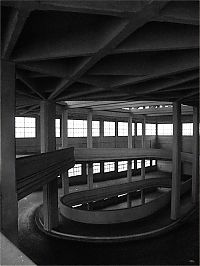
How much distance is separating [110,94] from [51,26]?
31.0ft

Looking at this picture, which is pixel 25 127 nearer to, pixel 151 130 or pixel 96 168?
pixel 96 168

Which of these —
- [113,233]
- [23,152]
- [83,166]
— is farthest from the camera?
[83,166]

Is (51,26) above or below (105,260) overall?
above

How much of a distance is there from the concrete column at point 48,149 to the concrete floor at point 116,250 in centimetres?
114

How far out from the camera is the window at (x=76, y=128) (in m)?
35.8

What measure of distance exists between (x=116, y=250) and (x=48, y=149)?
778 centimetres

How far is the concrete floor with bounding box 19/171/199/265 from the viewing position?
40.5ft

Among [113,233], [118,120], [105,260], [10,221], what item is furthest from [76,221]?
[118,120]

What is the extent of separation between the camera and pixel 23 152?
1244 inches

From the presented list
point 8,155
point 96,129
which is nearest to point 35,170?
point 8,155

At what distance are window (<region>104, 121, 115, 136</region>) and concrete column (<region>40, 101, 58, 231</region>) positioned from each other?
73.3 ft

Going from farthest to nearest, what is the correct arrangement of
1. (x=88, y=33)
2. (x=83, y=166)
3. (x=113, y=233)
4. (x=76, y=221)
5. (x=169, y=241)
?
(x=83, y=166) < (x=76, y=221) < (x=113, y=233) < (x=169, y=241) < (x=88, y=33)

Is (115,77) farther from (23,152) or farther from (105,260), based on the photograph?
(23,152)

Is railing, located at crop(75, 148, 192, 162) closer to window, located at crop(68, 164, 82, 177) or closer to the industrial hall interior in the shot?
the industrial hall interior
